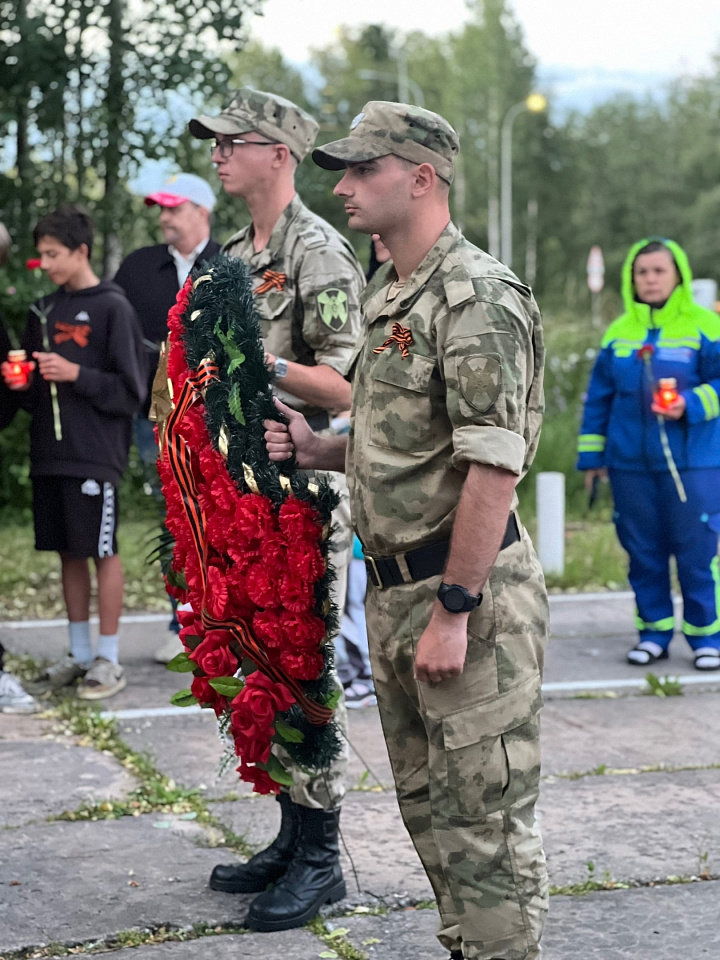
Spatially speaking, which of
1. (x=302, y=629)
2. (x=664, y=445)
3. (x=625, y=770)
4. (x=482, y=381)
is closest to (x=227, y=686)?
(x=302, y=629)

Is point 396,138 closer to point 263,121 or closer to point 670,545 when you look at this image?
point 263,121

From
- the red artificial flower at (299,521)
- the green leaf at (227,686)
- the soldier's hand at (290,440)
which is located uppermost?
the soldier's hand at (290,440)

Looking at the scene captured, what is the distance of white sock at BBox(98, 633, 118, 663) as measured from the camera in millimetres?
6422

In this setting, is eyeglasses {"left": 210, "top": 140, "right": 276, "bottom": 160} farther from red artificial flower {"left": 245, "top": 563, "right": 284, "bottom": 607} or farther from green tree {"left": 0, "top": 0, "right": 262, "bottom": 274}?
green tree {"left": 0, "top": 0, "right": 262, "bottom": 274}

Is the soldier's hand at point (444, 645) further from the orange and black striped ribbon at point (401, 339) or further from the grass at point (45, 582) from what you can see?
the grass at point (45, 582)

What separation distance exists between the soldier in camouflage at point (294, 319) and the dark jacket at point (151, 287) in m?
2.78

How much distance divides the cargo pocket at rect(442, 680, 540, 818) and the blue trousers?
426cm

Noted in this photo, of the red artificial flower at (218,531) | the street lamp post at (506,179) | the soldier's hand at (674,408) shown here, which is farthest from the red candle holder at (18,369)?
the street lamp post at (506,179)

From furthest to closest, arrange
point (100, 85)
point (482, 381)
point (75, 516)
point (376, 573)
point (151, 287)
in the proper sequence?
point (100, 85) < point (151, 287) < point (75, 516) < point (376, 573) < point (482, 381)

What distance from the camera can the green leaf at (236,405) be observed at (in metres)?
3.48

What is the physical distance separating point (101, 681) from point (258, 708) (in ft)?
9.76

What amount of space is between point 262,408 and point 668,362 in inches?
155

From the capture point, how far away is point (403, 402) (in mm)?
2955

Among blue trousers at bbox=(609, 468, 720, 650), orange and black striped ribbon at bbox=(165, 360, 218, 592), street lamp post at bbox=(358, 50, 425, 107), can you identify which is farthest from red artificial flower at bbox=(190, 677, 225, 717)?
street lamp post at bbox=(358, 50, 425, 107)
